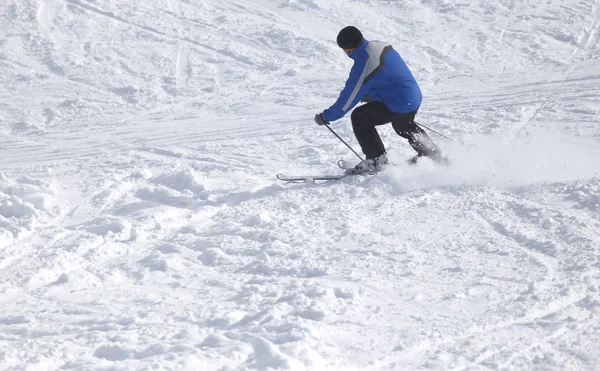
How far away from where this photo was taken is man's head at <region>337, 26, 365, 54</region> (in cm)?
664

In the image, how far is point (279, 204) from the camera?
21.5 ft

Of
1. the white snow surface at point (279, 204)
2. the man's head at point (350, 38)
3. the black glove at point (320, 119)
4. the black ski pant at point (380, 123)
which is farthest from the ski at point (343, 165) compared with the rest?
the man's head at point (350, 38)

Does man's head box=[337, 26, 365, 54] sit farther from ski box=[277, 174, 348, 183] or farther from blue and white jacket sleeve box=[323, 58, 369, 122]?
ski box=[277, 174, 348, 183]

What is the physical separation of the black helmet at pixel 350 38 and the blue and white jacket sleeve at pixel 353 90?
7.0 inches

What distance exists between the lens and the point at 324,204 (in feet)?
21.2

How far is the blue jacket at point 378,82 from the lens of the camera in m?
6.75

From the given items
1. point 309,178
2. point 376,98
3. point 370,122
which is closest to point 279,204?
point 309,178

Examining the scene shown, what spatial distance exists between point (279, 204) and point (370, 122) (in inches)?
55.8

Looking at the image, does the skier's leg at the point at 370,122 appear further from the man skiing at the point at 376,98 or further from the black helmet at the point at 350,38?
the black helmet at the point at 350,38

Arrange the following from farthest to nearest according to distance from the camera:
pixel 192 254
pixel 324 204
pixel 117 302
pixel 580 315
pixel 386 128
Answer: pixel 386 128 < pixel 324 204 < pixel 192 254 < pixel 117 302 < pixel 580 315

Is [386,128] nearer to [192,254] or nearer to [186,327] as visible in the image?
[192,254]

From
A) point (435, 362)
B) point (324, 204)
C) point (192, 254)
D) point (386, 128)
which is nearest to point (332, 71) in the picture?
point (386, 128)

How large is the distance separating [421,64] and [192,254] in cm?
762

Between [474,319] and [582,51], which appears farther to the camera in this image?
[582,51]
